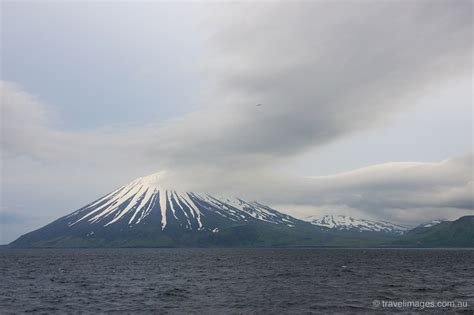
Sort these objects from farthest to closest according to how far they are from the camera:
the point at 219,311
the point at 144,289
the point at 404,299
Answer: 1. the point at 144,289
2. the point at 404,299
3. the point at 219,311

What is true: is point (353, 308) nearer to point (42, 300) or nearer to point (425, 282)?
point (425, 282)

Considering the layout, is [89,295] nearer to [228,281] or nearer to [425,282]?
[228,281]

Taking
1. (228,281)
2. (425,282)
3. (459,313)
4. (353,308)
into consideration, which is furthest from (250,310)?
(425,282)

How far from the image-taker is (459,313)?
5169 cm

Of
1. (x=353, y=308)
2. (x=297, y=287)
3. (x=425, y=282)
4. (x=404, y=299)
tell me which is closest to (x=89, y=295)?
(x=297, y=287)

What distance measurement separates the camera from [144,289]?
259 feet

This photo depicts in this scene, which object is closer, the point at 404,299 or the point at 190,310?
the point at 190,310

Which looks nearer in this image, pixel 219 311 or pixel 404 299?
pixel 219 311

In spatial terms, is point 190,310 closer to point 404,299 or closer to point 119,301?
point 119,301

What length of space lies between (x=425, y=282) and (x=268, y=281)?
1339 inches

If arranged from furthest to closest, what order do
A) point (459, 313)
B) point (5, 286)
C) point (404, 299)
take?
point (5, 286)
point (404, 299)
point (459, 313)

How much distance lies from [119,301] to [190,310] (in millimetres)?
14457

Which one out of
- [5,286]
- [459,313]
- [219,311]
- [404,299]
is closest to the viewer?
[459,313]

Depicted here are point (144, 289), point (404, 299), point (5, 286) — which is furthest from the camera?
point (5, 286)
